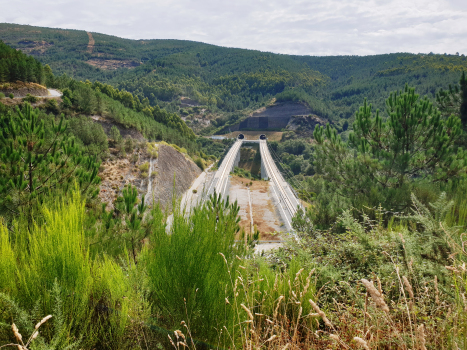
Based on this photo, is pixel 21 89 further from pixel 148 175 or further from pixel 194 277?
pixel 194 277

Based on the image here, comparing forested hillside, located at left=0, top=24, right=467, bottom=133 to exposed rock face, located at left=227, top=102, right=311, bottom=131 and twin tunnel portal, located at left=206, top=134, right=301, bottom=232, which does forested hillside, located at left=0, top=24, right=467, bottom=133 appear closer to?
exposed rock face, located at left=227, top=102, right=311, bottom=131

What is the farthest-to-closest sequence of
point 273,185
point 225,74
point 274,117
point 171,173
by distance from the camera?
point 225,74 < point 274,117 < point 273,185 < point 171,173

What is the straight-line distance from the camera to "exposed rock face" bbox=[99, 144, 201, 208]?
2136 centimetres

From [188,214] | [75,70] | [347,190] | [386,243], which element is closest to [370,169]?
[347,190]

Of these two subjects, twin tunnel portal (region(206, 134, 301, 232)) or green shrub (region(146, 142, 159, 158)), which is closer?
twin tunnel portal (region(206, 134, 301, 232))

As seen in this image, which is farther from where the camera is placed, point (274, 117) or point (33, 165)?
point (274, 117)

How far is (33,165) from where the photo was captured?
625 centimetres

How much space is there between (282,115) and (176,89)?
138 feet

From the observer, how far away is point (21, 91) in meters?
25.0

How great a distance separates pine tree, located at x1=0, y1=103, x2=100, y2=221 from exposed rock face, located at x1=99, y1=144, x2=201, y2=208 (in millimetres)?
11204

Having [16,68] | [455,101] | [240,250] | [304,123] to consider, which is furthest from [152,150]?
[304,123]

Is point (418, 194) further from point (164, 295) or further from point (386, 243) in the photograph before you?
point (164, 295)

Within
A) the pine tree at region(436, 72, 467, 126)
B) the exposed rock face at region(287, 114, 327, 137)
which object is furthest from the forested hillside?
the pine tree at region(436, 72, 467, 126)

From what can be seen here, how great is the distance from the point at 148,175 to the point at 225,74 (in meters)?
126
